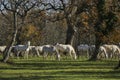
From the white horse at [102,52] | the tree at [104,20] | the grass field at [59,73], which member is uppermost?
the tree at [104,20]

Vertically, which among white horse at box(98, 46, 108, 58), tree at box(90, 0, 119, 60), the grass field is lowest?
white horse at box(98, 46, 108, 58)

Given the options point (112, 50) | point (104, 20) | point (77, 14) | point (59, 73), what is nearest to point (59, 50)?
point (77, 14)

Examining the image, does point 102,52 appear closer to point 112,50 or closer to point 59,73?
point 112,50

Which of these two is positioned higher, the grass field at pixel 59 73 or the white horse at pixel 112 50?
the grass field at pixel 59 73

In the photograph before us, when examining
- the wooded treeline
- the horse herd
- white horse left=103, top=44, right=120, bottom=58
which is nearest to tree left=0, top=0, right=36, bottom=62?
the wooded treeline

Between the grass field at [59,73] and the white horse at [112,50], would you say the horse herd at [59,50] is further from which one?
the grass field at [59,73]

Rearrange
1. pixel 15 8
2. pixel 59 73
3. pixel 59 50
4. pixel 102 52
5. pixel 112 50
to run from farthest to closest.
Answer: pixel 112 50
pixel 102 52
pixel 59 50
pixel 15 8
pixel 59 73

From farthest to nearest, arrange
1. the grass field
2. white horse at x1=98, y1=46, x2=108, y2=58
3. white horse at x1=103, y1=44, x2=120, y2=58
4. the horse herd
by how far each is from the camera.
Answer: white horse at x1=103, y1=44, x2=120, y2=58 < white horse at x1=98, y1=46, x2=108, y2=58 < the horse herd < the grass field

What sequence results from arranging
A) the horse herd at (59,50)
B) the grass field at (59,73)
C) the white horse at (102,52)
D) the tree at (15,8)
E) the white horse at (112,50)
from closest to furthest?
the grass field at (59,73)
the tree at (15,8)
the horse herd at (59,50)
the white horse at (102,52)
the white horse at (112,50)

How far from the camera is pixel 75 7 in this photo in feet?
181

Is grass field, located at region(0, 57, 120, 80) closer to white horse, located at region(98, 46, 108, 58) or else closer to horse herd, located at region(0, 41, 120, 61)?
horse herd, located at region(0, 41, 120, 61)

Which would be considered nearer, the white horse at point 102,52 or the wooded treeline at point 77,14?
the wooded treeline at point 77,14

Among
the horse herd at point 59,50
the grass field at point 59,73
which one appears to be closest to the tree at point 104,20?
the horse herd at point 59,50

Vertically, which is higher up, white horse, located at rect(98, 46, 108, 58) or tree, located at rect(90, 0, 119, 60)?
tree, located at rect(90, 0, 119, 60)
